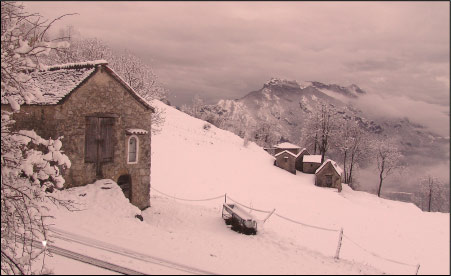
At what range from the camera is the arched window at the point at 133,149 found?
2072 centimetres

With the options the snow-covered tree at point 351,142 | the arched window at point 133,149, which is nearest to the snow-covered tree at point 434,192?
the snow-covered tree at point 351,142

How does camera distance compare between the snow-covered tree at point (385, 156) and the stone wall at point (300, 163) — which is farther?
the snow-covered tree at point (385, 156)

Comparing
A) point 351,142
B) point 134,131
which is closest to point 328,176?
point 351,142

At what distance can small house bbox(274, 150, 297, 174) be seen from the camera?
5188 centimetres

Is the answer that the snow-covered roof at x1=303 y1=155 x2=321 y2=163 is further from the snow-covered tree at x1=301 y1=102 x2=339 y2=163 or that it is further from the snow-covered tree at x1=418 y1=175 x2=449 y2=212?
the snow-covered tree at x1=418 y1=175 x2=449 y2=212

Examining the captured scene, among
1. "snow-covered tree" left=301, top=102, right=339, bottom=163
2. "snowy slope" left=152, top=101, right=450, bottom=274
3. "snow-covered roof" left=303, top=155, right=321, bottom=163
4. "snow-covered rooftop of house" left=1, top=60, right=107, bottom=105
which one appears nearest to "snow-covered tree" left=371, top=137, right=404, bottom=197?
"snow-covered tree" left=301, top=102, right=339, bottom=163

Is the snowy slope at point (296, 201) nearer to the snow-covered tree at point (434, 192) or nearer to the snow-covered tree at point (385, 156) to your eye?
the snow-covered tree at point (385, 156)

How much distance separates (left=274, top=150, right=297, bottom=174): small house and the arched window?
110 feet

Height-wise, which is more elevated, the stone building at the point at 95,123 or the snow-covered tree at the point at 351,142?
the stone building at the point at 95,123

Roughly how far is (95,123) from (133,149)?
3.15m

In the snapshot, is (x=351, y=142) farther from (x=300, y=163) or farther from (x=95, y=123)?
(x=95, y=123)

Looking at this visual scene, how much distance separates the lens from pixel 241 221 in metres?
19.1

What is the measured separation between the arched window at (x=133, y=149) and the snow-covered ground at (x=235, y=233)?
245cm

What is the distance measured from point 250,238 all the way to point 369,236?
49.8ft
